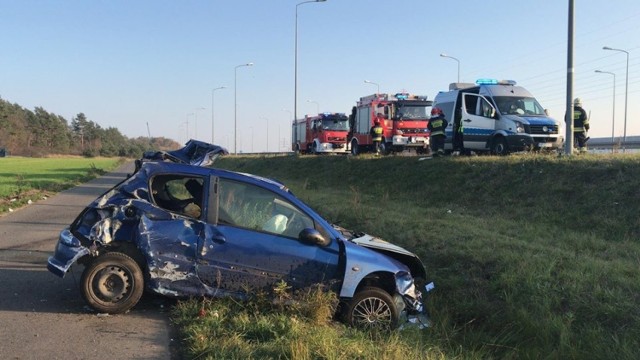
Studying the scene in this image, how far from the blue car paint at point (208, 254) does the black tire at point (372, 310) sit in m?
0.12

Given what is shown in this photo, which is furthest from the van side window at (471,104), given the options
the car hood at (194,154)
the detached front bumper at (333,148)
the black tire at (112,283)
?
the detached front bumper at (333,148)

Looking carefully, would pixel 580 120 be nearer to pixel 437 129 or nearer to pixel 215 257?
pixel 437 129

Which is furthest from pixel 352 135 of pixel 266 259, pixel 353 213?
pixel 266 259

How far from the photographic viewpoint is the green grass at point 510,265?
4945mm

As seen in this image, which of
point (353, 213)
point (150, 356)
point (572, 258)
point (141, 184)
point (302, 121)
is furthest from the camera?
point (302, 121)

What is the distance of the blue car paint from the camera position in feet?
18.2

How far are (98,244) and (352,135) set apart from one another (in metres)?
23.2

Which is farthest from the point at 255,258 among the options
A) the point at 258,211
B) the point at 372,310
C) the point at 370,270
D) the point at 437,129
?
the point at 437,129

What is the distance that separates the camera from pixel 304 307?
5328 millimetres

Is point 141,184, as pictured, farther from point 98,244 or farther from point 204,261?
point 204,261

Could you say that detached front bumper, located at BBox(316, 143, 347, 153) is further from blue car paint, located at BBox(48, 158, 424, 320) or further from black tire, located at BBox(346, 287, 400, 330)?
black tire, located at BBox(346, 287, 400, 330)

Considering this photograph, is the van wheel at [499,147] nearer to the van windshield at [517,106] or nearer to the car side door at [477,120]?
the car side door at [477,120]

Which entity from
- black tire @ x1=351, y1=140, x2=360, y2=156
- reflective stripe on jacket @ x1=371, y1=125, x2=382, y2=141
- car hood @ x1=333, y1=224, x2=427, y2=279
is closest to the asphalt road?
car hood @ x1=333, y1=224, x2=427, y2=279

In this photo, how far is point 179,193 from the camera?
22.2ft
